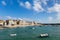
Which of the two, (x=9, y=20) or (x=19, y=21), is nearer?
(x=9, y=20)

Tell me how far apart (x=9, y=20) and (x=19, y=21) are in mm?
31052

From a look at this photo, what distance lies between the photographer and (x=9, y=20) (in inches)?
5920

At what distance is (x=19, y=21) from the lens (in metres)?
180
